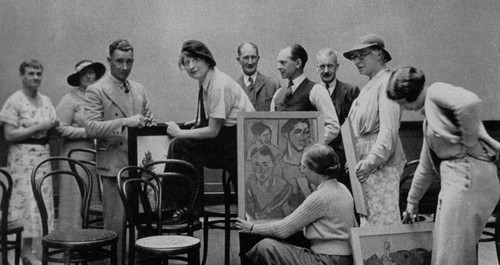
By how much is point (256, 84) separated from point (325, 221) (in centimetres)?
271

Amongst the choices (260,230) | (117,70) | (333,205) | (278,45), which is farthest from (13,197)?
Answer: (278,45)

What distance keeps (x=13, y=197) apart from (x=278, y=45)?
11.8ft

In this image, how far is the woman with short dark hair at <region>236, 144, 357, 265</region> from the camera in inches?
114

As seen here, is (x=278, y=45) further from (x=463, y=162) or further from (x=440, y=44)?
(x=463, y=162)

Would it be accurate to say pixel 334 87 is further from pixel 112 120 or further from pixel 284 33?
pixel 284 33

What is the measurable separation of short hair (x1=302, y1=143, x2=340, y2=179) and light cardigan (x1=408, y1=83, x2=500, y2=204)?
48 centimetres

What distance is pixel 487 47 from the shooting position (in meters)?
6.17

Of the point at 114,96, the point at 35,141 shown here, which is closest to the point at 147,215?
the point at 114,96

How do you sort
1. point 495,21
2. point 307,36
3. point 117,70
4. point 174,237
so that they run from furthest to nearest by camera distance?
point 307,36
point 495,21
point 117,70
point 174,237

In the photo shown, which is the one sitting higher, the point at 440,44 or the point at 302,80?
the point at 440,44

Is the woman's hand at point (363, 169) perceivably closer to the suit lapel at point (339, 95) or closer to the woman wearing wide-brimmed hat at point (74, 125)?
the suit lapel at point (339, 95)

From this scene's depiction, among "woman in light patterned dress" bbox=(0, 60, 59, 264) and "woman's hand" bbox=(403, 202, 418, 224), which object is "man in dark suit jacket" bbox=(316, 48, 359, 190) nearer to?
"woman's hand" bbox=(403, 202, 418, 224)

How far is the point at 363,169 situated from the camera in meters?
3.10

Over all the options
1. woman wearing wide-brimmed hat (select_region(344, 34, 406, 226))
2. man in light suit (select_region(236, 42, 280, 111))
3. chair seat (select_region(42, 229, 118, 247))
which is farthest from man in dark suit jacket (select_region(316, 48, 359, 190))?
chair seat (select_region(42, 229, 118, 247))
